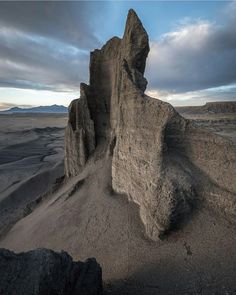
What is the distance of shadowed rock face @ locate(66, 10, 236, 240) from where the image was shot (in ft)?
25.8

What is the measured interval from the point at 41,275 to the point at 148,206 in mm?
4027

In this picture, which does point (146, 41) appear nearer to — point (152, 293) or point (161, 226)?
point (161, 226)

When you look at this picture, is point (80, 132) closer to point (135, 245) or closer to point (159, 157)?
point (159, 157)

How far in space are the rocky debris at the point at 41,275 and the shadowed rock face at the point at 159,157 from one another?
275 centimetres

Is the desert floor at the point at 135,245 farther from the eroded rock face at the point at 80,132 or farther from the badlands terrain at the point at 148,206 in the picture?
the eroded rock face at the point at 80,132

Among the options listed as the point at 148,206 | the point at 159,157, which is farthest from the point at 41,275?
the point at 159,157

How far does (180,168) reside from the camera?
27.5 feet

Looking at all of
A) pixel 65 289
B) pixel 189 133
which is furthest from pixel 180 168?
pixel 65 289

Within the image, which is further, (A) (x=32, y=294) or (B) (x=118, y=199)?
(B) (x=118, y=199)

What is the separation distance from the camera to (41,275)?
521cm

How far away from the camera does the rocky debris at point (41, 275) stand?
16.5 ft

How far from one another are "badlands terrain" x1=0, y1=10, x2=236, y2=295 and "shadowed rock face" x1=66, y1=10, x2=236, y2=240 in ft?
0.09

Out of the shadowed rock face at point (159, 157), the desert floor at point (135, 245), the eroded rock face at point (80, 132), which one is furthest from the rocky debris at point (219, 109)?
the desert floor at point (135, 245)

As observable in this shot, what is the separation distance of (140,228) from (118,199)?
2095 mm
